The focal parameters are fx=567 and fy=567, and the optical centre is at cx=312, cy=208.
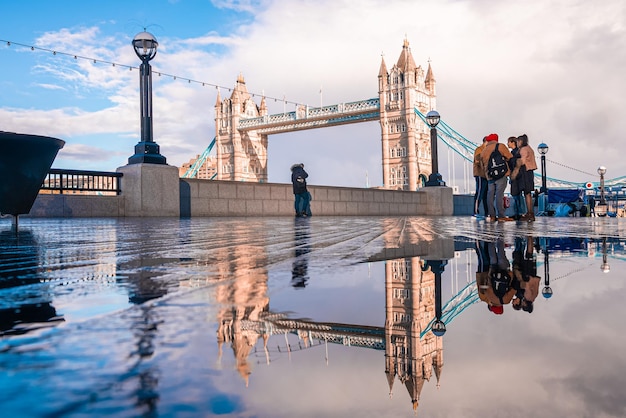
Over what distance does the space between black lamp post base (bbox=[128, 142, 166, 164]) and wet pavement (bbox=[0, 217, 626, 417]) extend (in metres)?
9.77

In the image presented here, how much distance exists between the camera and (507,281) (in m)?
1.72

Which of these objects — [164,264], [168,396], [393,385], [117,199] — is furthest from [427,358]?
[117,199]

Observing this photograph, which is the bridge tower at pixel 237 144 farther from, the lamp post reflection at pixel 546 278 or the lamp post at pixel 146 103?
the lamp post reflection at pixel 546 278

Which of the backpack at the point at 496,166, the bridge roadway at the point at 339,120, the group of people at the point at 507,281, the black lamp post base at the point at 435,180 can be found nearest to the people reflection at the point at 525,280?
the group of people at the point at 507,281

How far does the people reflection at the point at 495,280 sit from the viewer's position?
134cm

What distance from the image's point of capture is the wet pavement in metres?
0.64

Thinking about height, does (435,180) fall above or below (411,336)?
above

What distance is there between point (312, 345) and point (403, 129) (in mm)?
81251

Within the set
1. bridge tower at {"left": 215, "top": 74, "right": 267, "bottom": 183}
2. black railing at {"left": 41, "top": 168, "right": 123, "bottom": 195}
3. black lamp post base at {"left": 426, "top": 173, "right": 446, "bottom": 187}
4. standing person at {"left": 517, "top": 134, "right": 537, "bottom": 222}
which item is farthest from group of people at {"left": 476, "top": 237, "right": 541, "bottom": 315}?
bridge tower at {"left": 215, "top": 74, "right": 267, "bottom": 183}

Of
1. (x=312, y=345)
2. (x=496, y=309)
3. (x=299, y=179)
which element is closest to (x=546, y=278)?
(x=496, y=309)

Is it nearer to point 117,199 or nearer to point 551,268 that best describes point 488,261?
point 551,268

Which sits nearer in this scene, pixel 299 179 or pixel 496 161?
pixel 496 161

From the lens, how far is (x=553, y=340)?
0.92 meters

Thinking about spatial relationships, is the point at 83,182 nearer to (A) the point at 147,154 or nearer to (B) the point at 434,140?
(A) the point at 147,154
